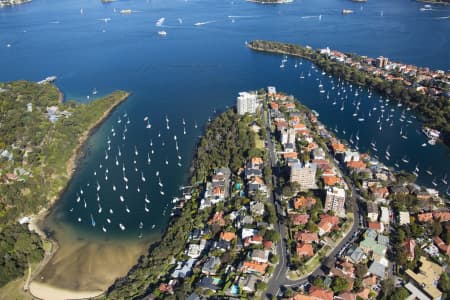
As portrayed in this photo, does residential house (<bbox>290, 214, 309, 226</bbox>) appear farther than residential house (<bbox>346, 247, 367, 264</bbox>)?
Yes

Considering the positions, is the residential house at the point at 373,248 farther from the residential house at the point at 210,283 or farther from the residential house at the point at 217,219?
the residential house at the point at 217,219

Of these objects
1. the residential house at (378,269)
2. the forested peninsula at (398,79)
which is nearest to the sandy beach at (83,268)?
the residential house at (378,269)

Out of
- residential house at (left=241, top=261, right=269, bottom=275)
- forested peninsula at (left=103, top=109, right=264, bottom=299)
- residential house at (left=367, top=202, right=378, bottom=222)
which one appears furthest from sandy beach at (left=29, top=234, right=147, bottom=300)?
residential house at (left=367, top=202, right=378, bottom=222)

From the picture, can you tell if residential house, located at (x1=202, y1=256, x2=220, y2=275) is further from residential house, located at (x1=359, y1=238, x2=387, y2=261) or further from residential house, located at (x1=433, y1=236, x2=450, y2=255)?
residential house, located at (x1=433, y1=236, x2=450, y2=255)

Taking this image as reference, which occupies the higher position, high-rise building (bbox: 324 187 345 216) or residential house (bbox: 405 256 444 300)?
high-rise building (bbox: 324 187 345 216)

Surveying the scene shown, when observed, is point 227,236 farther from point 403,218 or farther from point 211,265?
point 403,218

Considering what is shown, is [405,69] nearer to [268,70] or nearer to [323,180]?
[268,70]
